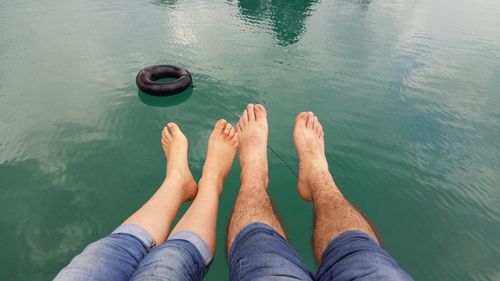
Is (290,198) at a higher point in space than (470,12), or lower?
lower

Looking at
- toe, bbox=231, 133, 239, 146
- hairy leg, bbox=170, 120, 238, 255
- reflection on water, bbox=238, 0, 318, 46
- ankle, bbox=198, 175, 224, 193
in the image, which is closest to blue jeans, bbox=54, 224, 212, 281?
hairy leg, bbox=170, 120, 238, 255

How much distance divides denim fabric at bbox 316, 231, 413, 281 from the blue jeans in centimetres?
69

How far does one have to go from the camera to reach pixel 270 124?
441cm

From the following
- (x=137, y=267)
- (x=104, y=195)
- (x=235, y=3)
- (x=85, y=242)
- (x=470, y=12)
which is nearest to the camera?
(x=137, y=267)

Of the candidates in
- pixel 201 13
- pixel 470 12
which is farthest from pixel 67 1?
pixel 470 12

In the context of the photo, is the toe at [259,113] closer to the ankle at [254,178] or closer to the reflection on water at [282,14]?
the ankle at [254,178]

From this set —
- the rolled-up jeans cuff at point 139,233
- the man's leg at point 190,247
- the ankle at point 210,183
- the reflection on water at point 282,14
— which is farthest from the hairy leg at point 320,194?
the reflection on water at point 282,14

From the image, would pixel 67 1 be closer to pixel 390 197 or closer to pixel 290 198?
pixel 290 198

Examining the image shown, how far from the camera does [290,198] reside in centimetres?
330

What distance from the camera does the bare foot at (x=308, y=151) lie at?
276cm

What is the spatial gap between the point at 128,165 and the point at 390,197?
3367mm

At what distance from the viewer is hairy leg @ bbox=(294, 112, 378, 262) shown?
5.87 ft

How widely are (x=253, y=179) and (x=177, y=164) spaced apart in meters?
0.84

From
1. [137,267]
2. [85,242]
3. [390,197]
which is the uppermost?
[137,267]
